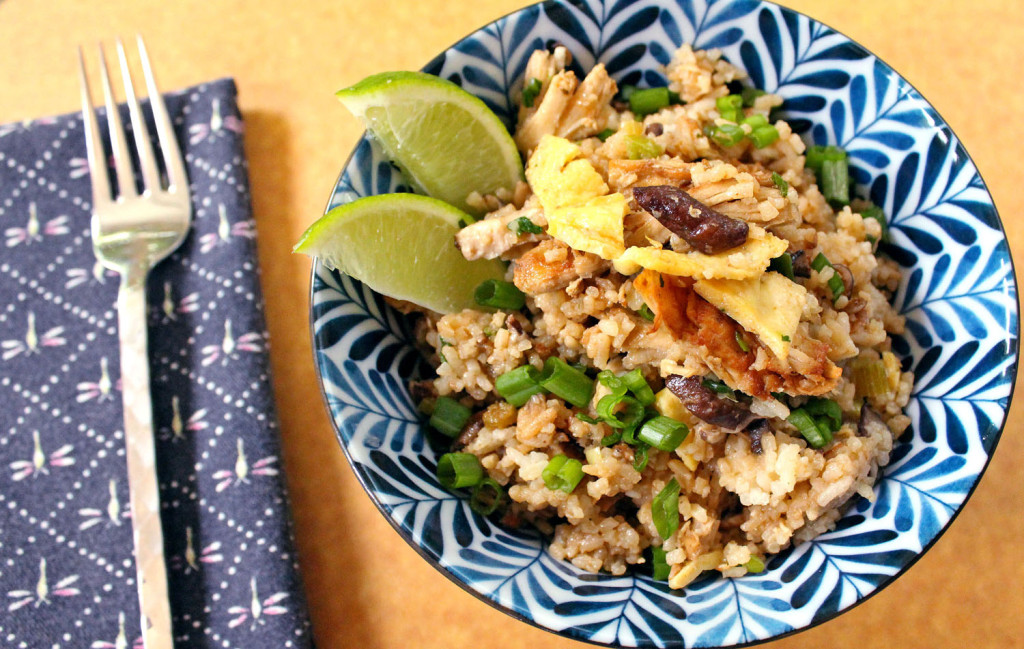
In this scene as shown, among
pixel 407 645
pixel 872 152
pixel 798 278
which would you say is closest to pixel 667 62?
pixel 872 152

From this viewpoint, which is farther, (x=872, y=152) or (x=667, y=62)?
(x=667, y=62)

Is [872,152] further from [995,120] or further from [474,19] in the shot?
[474,19]

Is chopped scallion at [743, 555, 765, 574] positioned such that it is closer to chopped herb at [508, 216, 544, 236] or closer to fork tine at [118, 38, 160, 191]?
chopped herb at [508, 216, 544, 236]

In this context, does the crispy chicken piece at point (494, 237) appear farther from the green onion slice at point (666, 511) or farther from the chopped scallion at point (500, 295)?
the green onion slice at point (666, 511)

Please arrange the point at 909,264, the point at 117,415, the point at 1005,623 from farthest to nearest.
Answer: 1. the point at 117,415
2. the point at 1005,623
3. the point at 909,264

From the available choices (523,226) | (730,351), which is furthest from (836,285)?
(523,226)

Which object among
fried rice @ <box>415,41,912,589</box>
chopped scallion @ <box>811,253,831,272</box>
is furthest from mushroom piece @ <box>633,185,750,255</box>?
chopped scallion @ <box>811,253,831,272</box>

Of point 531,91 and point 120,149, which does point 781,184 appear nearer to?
point 531,91
